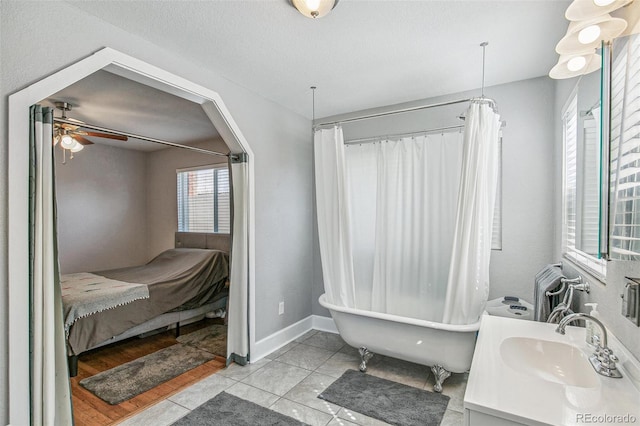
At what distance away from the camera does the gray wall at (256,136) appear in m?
1.47

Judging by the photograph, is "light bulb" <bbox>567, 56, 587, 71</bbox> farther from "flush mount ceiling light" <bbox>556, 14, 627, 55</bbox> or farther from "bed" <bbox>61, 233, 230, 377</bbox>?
"bed" <bbox>61, 233, 230, 377</bbox>

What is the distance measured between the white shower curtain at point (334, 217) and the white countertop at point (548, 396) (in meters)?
1.61

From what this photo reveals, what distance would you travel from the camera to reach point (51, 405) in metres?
1.58

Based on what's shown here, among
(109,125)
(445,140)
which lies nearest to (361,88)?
(445,140)

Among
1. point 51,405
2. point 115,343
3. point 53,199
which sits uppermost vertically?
point 53,199

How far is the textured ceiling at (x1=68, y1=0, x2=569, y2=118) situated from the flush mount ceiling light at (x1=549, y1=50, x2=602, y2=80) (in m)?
0.48

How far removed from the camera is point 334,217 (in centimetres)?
276

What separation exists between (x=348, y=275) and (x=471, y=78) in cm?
194

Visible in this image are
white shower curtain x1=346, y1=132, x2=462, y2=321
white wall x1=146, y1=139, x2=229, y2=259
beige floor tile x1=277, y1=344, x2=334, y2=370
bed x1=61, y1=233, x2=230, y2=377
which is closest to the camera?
white shower curtain x1=346, y1=132, x2=462, y2=321

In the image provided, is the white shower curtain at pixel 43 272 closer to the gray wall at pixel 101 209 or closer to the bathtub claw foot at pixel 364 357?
the bathtub claw foot at pixel 364 357

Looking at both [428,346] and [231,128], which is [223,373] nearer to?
[428,346]

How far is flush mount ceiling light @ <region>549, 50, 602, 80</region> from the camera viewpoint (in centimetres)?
130

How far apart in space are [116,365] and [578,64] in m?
3.86

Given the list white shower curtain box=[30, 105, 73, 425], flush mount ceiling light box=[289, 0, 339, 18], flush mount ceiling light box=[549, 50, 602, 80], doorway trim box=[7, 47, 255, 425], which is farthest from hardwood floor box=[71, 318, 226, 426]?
flush mount ceiling light box=[549, 50, 602, 80]
